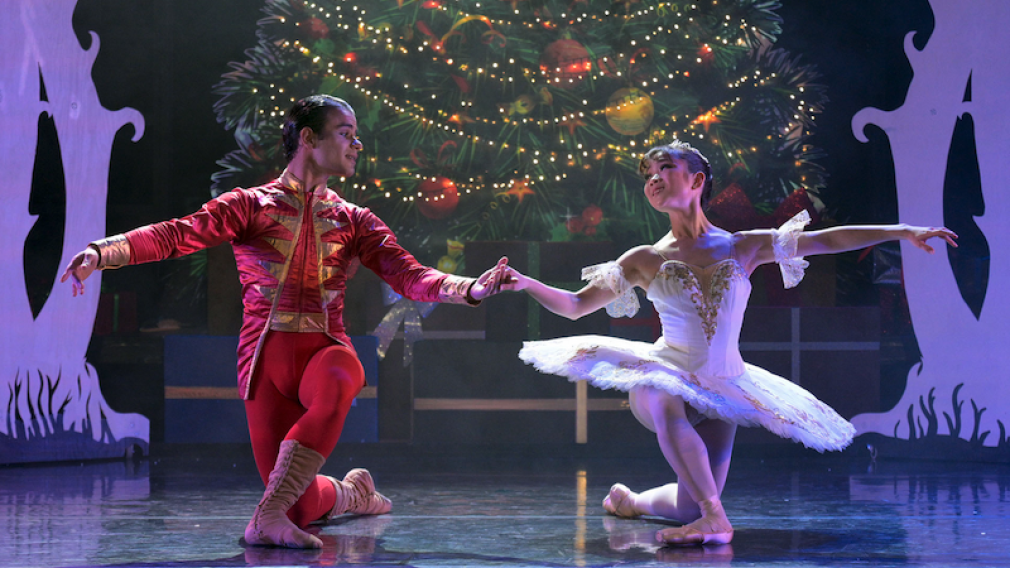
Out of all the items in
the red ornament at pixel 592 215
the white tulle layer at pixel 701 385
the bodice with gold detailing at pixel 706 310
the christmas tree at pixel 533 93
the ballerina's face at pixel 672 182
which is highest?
the christmas tree at pixel 533 93

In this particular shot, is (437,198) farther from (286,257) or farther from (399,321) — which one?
(286,257)

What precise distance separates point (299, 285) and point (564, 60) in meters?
2.45

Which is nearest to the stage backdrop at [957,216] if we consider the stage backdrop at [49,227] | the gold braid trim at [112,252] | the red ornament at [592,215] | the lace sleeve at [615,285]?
the red ornament at [592,215]

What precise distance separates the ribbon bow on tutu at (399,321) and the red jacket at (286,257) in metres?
1.86

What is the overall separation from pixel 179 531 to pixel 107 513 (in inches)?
18.5

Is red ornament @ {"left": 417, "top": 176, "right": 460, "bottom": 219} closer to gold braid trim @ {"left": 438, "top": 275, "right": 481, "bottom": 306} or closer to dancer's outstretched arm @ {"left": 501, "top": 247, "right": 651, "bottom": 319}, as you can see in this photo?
dancer's outstretched arm @ {"left": 501, "top": 247, "right": 651, "bottom": 319}

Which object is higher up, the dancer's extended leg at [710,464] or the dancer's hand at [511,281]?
the dancer's hand at [511,281]

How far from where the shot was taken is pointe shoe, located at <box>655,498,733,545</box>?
241 cm

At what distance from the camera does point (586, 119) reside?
14.9 feet

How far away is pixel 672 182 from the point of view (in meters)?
2.79

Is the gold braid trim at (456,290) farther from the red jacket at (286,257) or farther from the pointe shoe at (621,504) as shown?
the pointe shoe at (621,504)

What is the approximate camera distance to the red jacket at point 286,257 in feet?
8.36

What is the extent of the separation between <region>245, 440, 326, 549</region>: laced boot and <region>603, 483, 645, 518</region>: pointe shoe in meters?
1.04

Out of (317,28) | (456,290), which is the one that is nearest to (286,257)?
(456,290)
